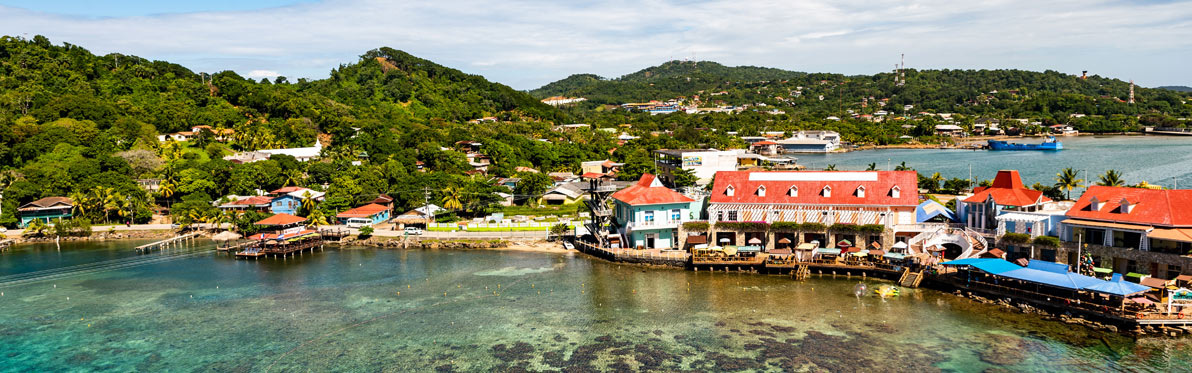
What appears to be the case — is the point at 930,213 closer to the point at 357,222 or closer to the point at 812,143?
the point at 357,222

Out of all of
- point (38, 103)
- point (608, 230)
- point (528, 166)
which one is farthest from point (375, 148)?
point (608, 230)

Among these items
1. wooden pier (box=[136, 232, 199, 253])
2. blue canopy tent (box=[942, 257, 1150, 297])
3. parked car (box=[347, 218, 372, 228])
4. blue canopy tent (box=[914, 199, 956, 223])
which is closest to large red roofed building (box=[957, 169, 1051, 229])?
blue canopy tent (box=[914, 199, 956, 223])

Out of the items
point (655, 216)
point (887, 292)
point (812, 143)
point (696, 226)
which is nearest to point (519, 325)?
point (655, 216)

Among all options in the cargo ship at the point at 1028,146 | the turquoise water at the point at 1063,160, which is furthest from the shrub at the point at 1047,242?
the cargo ship at the point at 1028,146

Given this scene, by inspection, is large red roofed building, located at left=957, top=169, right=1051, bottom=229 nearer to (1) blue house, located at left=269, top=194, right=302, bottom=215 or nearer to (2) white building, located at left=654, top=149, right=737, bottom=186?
(2) white building, located at left=654, top=149, right=737, bottom=186

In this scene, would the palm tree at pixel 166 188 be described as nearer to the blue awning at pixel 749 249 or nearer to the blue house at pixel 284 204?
the blue house at pixel 284 204

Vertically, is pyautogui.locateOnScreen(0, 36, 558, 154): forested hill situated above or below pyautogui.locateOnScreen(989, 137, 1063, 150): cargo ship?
above
